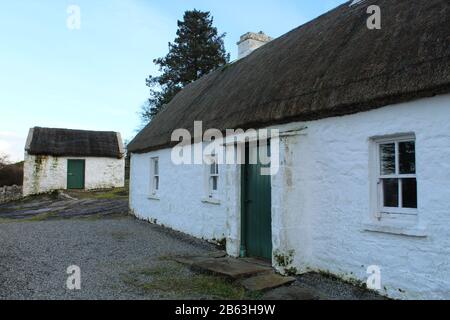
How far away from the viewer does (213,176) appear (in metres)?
9.91

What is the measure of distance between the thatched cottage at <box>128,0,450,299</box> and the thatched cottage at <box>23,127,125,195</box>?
62.8ft

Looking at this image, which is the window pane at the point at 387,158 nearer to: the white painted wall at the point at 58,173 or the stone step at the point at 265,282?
the stone step at the point at 265,282

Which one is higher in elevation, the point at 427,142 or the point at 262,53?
the point at 262,53

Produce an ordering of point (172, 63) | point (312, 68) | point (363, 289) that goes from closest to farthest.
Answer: point (363, 289), point (312, 68), point (172, 63)

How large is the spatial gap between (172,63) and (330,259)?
29698mm

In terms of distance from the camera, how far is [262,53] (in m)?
11.3

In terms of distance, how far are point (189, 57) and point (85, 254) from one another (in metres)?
27.5

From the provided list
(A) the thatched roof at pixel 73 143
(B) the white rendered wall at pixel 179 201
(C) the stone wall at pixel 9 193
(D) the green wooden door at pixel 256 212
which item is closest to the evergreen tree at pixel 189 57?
(A) the thatched roof at pixel 73 143

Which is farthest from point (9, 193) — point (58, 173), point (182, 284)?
point (182, 284)

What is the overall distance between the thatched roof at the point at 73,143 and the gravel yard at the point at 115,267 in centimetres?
1380

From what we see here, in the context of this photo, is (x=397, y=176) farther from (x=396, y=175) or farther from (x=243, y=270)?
(x=243, y=270)

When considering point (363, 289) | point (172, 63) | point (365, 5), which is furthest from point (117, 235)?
point (172, 63)

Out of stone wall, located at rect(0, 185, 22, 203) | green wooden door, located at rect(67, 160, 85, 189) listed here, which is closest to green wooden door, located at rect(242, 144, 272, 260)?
green wooden door, located at rect(67, 160, 85, 189)
